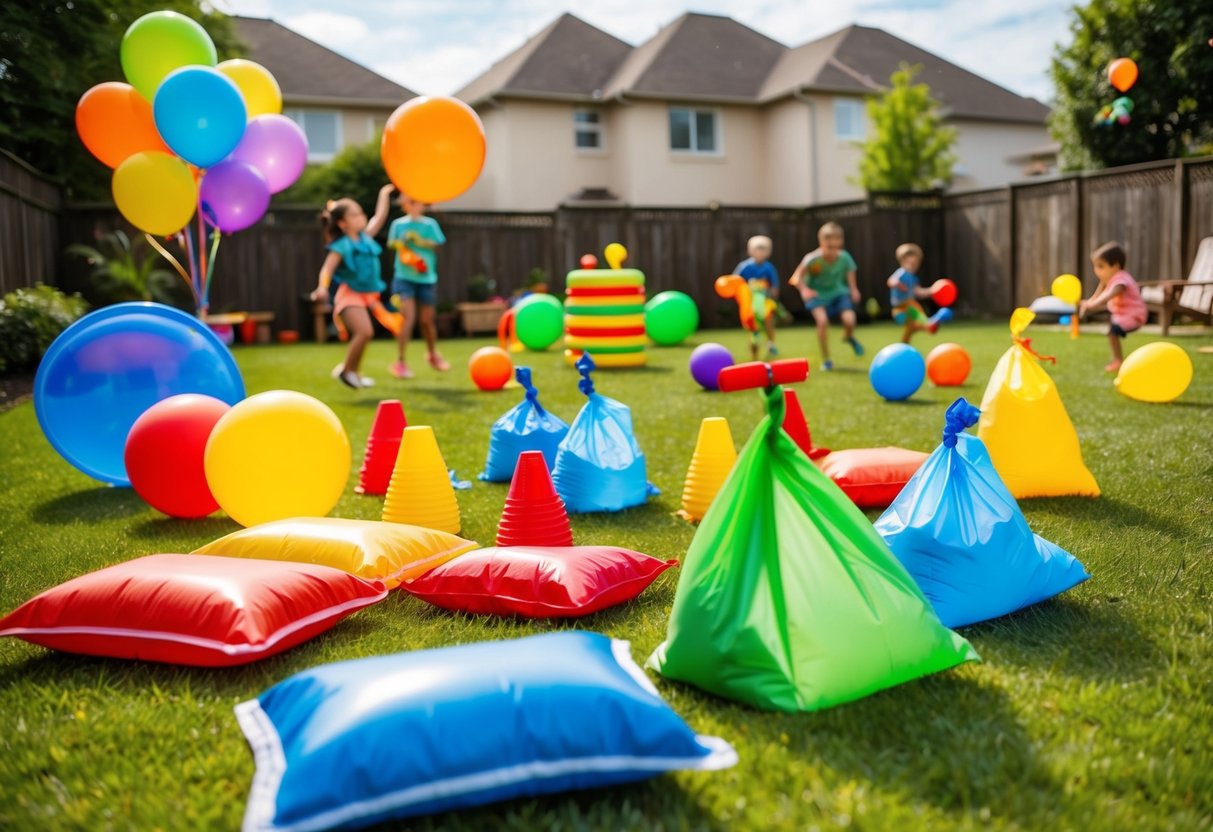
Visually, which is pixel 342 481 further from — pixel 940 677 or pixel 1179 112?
pixel 1179 112

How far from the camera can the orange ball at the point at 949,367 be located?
8.65 m

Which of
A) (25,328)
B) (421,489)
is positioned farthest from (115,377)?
(25,328)

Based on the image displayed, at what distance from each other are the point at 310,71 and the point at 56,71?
12.3m

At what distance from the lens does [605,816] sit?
72.3 inches

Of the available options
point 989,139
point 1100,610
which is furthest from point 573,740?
point 989,139

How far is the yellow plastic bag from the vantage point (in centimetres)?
429

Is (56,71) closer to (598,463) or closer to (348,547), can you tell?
(598,463)

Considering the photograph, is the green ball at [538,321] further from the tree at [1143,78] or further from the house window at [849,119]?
the house window at [849,119]

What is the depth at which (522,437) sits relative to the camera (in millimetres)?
5008

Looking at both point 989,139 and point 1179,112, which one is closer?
point 1179,112

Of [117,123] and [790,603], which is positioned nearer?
[790,603]

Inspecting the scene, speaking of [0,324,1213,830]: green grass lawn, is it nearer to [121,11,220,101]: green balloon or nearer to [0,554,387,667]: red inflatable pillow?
[0,554,387,667]: red inflatable pillow

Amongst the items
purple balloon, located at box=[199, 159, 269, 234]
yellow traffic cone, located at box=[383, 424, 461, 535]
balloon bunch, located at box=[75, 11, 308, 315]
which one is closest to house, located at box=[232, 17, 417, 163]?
balloon bunch, located at box=[75, 11, 308, 315]

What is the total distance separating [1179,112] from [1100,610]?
71.9 ft
